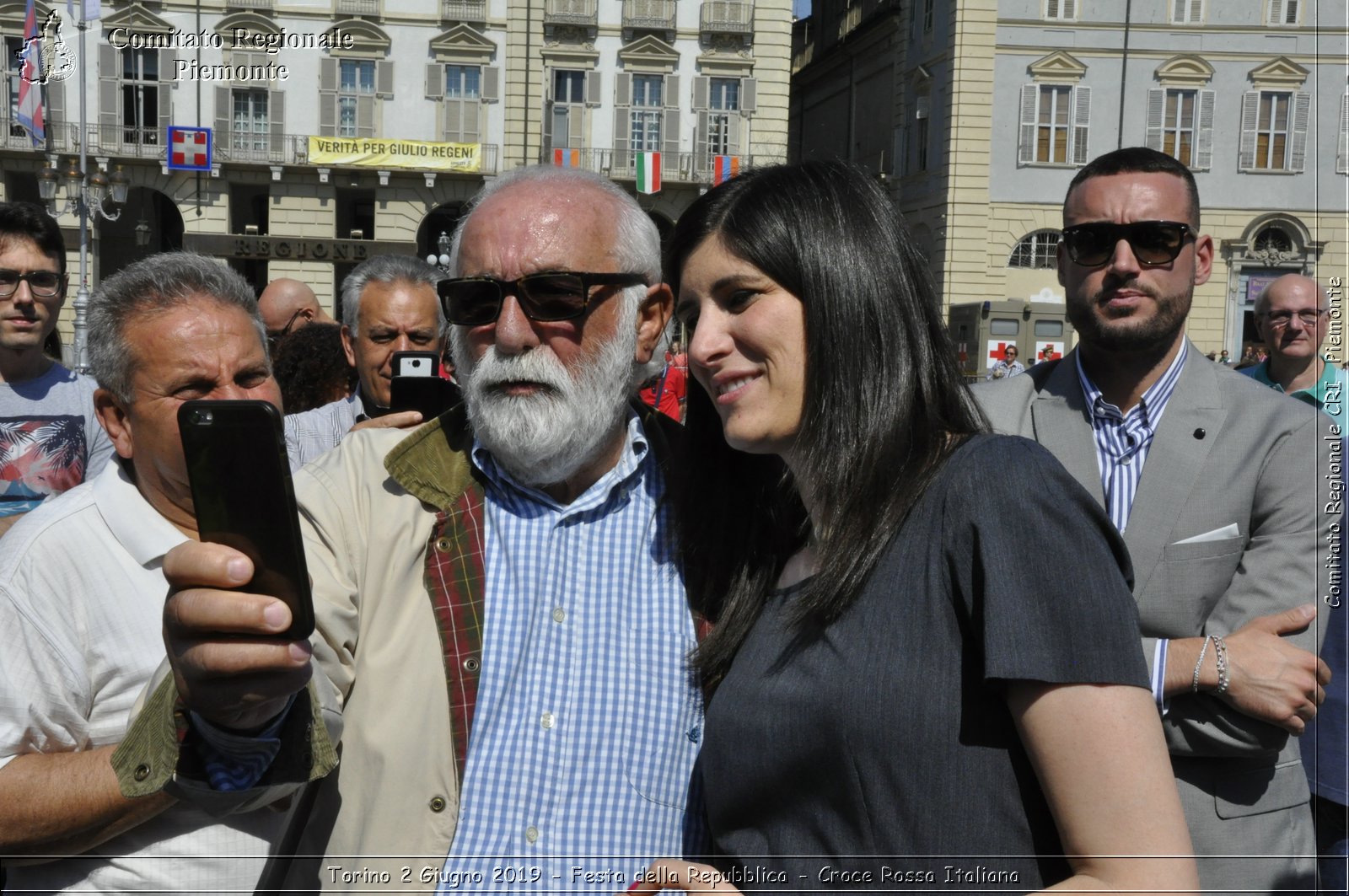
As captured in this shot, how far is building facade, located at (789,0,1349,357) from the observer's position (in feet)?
87.7

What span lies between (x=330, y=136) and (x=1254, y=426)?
1109 inches

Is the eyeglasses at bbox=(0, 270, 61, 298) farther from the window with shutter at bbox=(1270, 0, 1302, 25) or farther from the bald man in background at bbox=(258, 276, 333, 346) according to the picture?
the window with shutter at bbox=(1270, 0, 1302, 25)

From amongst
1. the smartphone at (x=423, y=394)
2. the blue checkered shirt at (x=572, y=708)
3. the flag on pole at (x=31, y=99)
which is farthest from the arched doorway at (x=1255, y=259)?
the blue checkered shirt at (x=572, y=708)


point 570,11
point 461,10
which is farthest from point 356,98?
point 570,11

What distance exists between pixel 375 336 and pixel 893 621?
3570 millimetres

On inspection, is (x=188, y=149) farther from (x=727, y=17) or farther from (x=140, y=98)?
(x=727, y=17)

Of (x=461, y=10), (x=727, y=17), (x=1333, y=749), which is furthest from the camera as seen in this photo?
(x=727, y=17)

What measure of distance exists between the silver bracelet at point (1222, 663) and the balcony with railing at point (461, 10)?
28527 millimetres

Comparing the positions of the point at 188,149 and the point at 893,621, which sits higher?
the point at 188,149

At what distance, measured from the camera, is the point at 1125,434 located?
252 centimetres

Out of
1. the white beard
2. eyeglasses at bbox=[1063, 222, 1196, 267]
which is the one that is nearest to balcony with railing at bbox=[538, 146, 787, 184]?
eyeglasses at bbox=[1063, 222, 1196, 267]

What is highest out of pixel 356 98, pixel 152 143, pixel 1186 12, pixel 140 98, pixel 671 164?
pixel 1186 12

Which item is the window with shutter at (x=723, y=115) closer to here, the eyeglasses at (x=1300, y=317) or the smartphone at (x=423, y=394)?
the eyeglasses at (x=1300, y=317)

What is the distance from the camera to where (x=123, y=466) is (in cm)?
209
